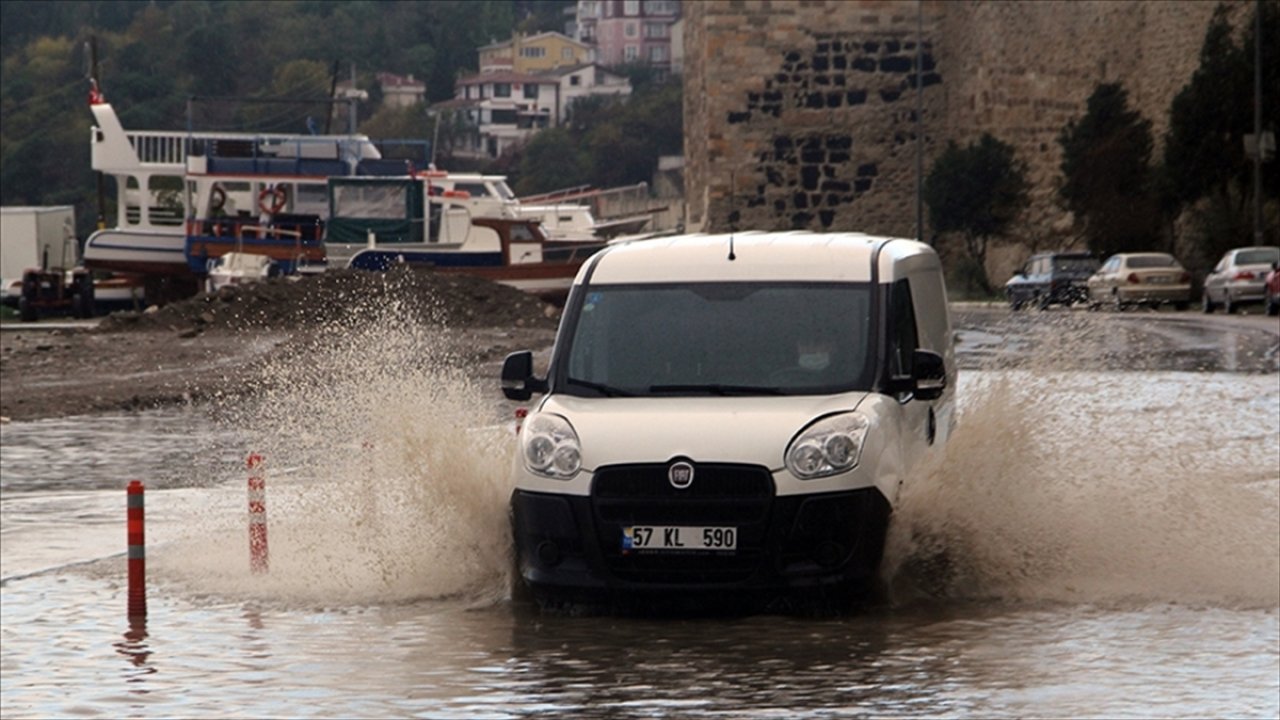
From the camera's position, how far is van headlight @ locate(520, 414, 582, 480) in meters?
10.9

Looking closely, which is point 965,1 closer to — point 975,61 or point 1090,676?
point 975,61

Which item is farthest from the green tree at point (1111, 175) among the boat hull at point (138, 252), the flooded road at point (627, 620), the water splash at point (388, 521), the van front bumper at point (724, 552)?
the van front bumper at point (724, 552)

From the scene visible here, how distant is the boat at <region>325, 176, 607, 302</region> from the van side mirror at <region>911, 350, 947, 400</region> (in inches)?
1825

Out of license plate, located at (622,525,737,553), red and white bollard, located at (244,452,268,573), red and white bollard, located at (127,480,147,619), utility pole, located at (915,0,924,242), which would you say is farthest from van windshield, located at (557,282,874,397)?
→ utility pole, located at (915,0,924,242)

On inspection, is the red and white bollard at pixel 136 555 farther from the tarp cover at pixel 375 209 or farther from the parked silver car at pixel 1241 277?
the tarp cover at pixel 375 209

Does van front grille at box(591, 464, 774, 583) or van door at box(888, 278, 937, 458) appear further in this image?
van door at box(888, 278, 937, 458)

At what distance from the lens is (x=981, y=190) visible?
6994cm

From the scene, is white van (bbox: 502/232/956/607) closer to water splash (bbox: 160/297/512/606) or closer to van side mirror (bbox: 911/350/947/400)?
van side mirror (bbox: 911/350/947/400)

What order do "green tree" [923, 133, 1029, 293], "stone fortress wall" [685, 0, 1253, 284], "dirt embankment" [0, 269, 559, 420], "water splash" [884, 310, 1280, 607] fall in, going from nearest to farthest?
"water splash" [884, 310, 1280, 607]
"dirt embankment" [0, 269, 559, 420]
"green tree" [923, 133, 1029, 293]
"stone fortress wall" [685, 0, 1253, 284]

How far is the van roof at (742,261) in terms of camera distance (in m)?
11.9

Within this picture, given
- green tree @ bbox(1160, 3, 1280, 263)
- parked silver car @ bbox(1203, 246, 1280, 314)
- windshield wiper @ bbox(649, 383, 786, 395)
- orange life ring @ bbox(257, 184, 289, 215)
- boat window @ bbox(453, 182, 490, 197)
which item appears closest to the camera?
windshield wiper @ bbox(649, 383, 786, 395)

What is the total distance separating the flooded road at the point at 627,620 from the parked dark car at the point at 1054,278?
119 feet

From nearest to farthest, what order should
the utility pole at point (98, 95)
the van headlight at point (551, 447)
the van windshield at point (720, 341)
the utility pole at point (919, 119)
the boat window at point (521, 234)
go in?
the van headlight at point (551, 447) → the van windshield at point (720, 341) → the boat window at point (521, 234) → the utility pole at point (919, 119) → the utility pole at point (98, 95)

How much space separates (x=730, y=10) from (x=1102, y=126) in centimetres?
1665
